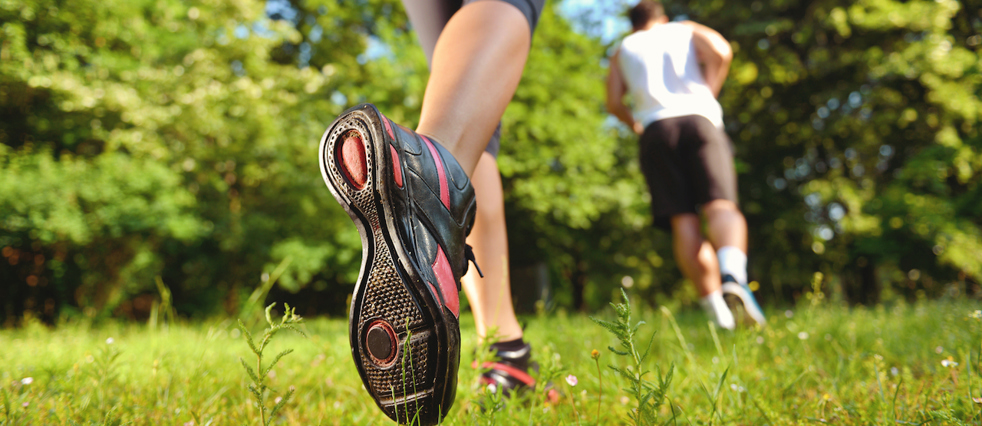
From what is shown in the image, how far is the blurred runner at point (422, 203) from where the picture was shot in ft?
2.68

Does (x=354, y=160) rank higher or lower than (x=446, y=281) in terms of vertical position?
higher

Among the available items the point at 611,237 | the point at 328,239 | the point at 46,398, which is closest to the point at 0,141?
the point at 328,239

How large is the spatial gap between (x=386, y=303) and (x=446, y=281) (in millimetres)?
118

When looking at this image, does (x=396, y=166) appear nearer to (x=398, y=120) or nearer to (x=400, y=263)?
(x=400, y=263)

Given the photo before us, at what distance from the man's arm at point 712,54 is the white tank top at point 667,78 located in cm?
4

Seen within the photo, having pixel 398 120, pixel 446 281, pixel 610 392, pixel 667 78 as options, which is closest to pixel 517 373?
pixel 610 392

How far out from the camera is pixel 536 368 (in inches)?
56.2

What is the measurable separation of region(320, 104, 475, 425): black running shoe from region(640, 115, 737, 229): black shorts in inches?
79.7

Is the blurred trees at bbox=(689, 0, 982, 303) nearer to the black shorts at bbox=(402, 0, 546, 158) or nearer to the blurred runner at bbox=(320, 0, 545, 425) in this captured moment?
the black shorts at bbox=(402, 0, 546, 158)

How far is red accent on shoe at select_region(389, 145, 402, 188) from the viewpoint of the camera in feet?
2.86

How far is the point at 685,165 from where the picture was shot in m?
2.74

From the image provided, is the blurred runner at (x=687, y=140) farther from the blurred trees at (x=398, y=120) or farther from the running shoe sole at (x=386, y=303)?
the blurred trees at (x=398, y=120)

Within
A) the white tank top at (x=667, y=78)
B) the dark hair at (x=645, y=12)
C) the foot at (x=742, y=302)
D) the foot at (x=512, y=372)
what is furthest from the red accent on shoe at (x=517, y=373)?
the dark hair at (x=645, y=12)

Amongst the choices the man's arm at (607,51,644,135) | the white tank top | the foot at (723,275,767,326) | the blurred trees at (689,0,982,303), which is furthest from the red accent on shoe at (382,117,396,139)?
the blurred trees at (689,0,982,303)
